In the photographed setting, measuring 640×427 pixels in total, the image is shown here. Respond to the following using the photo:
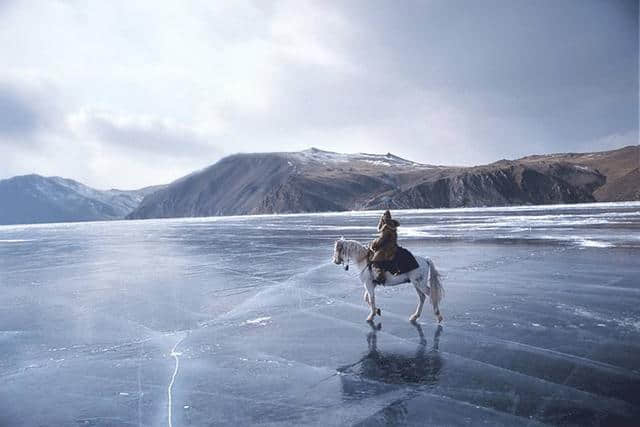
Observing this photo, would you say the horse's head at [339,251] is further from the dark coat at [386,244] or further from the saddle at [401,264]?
the saddle at [401,264]

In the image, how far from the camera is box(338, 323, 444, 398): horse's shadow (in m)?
5.73

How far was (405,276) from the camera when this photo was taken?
9.05m

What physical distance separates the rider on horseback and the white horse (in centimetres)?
16

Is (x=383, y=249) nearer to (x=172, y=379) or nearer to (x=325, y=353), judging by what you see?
(x=325, y=353)

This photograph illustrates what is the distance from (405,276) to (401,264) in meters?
0.35

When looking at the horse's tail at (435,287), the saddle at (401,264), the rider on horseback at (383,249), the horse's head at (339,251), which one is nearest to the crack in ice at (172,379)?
the horse's head at (339,251)

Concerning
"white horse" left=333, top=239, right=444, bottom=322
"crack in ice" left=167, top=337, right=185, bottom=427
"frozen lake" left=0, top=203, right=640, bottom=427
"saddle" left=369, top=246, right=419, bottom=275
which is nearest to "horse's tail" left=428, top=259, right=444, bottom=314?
"white horse" left=333, top=239, right=444, bottom=322

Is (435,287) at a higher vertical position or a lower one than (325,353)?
higher

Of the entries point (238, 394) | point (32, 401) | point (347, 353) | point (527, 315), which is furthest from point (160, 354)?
point (527, 315)

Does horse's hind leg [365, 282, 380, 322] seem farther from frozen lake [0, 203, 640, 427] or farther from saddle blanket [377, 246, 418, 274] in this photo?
saddle blanket [377, 246, 418, 274]

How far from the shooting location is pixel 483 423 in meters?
4.64

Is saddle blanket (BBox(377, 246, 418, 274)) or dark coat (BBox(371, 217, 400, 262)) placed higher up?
dark coat (BBox(371, 217, 400, 262))

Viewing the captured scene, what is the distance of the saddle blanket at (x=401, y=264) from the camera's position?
8.91 meters

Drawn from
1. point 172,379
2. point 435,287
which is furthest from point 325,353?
point 435,287
